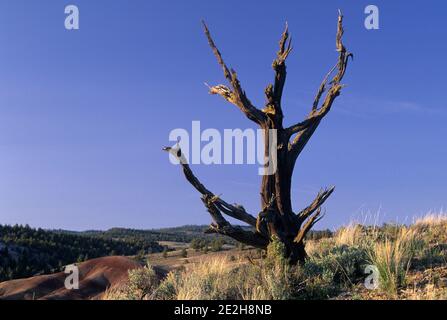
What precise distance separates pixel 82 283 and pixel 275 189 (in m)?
9.83

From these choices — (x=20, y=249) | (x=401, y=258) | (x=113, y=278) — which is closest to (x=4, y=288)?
(x=113, y=278)

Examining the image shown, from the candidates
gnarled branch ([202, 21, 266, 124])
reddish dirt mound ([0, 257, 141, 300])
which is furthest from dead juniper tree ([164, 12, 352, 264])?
reddish dirt mound ([0, 257, 141, 300])

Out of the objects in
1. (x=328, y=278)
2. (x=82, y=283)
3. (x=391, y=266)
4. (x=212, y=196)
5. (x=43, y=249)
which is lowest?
(x=43, y=249)

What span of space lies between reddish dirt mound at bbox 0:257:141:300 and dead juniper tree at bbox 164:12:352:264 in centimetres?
689

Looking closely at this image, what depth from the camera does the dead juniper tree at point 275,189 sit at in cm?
1275

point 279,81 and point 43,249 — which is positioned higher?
point 279,81

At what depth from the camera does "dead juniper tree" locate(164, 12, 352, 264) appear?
1275 cm

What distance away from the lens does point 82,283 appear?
64.9ft

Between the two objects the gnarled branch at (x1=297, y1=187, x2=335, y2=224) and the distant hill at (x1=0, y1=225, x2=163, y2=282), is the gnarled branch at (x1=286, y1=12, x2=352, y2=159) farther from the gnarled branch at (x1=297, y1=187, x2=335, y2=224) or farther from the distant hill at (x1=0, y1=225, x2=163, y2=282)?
the distant hill at (x1=0, y1=225, x2=163, y2=282)

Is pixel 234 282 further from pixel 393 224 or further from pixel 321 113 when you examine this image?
pixel 393 224

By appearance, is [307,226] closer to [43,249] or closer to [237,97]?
[237,97]

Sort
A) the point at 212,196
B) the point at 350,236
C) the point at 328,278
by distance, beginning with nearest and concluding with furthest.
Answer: the point at 328,278 < the point at 212,196 < the point at 350,236

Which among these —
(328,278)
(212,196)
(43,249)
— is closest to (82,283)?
(212,196)
